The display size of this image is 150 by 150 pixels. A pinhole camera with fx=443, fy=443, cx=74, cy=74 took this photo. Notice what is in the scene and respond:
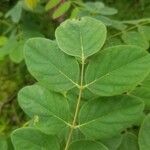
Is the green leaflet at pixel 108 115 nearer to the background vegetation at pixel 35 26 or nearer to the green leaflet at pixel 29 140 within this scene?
the green leaflet at pixel 29 140

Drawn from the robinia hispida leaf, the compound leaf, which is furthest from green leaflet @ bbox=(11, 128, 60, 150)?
the compound leaf

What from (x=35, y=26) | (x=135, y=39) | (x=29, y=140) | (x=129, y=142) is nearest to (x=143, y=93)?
(x=129, y=142)

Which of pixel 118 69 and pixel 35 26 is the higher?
pixel 118 69

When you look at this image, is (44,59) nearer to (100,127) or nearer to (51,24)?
(100,127)

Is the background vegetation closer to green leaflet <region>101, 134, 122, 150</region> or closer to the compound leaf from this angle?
the compound leaf

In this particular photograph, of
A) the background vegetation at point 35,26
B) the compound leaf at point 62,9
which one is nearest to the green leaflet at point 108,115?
the background vegetation at point 35,26

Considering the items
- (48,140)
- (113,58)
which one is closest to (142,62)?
(113,58)

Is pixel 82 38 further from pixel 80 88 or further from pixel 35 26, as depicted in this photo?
pixel 35 26
